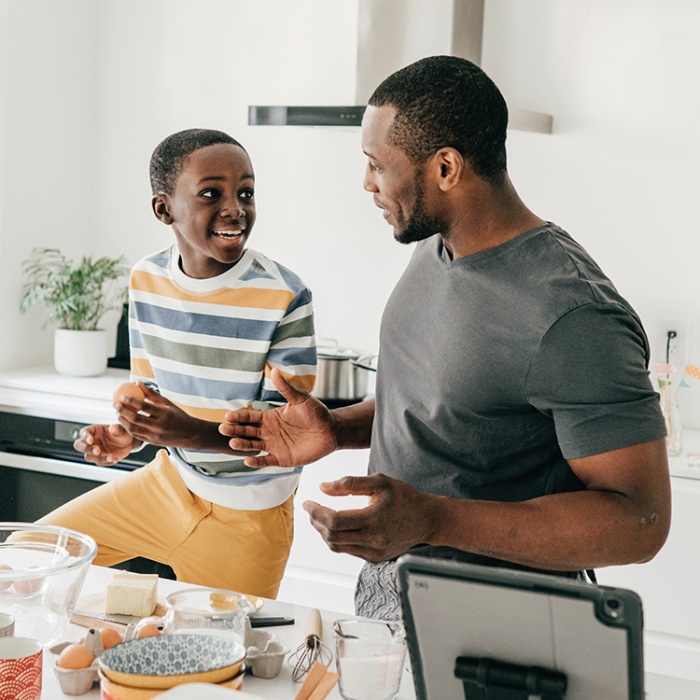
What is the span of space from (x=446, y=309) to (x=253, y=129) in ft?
6.50

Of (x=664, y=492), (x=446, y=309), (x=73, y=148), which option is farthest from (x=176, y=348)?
(x=73, y=148)

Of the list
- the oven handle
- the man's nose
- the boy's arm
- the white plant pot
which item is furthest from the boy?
the white plant pot

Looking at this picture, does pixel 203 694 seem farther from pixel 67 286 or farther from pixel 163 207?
pixel 67 286

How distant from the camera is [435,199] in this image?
1463 millimetres

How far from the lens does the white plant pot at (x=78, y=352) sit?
325 centimetres

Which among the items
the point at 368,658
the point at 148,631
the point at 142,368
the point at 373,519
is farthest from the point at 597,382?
the point at 142,368

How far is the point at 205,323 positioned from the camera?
204 cm

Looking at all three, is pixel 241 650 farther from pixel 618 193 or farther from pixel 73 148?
pixel 73 148

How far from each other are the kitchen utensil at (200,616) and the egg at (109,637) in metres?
0.03

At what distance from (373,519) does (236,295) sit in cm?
92

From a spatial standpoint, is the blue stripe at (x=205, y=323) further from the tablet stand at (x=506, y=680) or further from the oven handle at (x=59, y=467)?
the tablet stand at (x=506, y=680)

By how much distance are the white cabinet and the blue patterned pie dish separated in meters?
1.60

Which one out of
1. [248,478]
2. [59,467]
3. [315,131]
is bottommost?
[59,467]

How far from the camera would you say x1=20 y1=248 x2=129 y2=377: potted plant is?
3256mm
